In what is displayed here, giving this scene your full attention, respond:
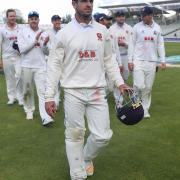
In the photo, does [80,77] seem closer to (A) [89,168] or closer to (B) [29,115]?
(A) [89,168]

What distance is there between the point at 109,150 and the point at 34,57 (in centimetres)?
279

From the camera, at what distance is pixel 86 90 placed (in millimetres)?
5117

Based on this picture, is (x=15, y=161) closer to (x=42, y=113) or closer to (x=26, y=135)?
(x=26, y=135)

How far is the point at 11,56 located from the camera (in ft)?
34.0

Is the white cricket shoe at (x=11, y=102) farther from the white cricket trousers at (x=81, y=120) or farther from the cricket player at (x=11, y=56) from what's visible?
the white cricket trousers at (x=81, y=120)

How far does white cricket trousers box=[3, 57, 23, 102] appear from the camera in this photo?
10.3 m

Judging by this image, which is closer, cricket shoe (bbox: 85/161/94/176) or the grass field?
cricket shoe (bbox: 85/161/94/176)

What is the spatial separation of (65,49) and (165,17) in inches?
2493

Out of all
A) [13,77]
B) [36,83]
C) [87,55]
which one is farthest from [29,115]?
[87,55]

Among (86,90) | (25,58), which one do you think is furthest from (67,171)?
(25,58)

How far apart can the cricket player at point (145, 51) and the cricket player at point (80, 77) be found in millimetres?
3404

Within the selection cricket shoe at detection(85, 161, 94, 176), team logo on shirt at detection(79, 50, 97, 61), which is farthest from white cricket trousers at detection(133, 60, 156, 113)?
team logo on shirt at detection(79, 50, 97, 61)

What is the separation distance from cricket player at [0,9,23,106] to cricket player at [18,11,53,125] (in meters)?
1.42

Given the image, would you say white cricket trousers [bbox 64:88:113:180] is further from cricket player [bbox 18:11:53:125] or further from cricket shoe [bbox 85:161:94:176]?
cricket player [bbox 18:11:53:125]
